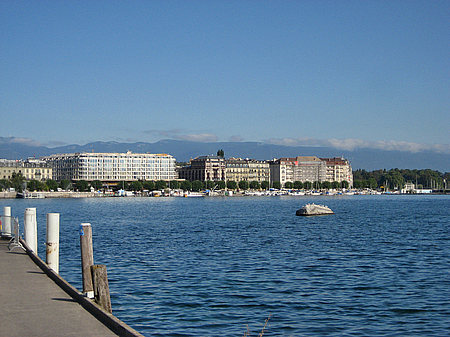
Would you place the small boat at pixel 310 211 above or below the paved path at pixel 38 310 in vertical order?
below

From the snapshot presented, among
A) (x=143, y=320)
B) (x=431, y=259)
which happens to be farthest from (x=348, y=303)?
(x=431, y=259)

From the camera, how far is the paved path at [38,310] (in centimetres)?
1067

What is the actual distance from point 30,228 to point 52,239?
3559 mm

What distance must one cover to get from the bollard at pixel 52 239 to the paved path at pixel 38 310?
152 centimetres

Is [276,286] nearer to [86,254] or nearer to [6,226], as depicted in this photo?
[86,254]

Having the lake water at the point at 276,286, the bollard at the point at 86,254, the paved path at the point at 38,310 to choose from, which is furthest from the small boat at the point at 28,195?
the bollard at the point at 86,254

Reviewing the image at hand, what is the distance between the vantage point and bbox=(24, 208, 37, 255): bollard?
826 inches

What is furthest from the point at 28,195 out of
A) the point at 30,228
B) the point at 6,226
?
the point at 30,228

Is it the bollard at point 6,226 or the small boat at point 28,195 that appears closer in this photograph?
the bollard at point 6,226

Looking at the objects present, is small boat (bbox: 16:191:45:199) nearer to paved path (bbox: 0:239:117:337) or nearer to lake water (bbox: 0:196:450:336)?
lake water (bbox: 0:196:450:336)

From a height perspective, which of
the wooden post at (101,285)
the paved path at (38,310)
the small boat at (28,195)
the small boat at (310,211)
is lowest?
the small boat at (310,211)

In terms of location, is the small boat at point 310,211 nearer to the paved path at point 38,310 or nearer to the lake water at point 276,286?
the lake water at point 276,286

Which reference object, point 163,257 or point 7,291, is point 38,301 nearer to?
point 7,291

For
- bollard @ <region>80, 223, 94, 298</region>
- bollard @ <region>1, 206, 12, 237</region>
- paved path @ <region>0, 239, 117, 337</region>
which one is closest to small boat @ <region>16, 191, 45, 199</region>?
bollard @ <region>1, 206, 12, 237</region>
